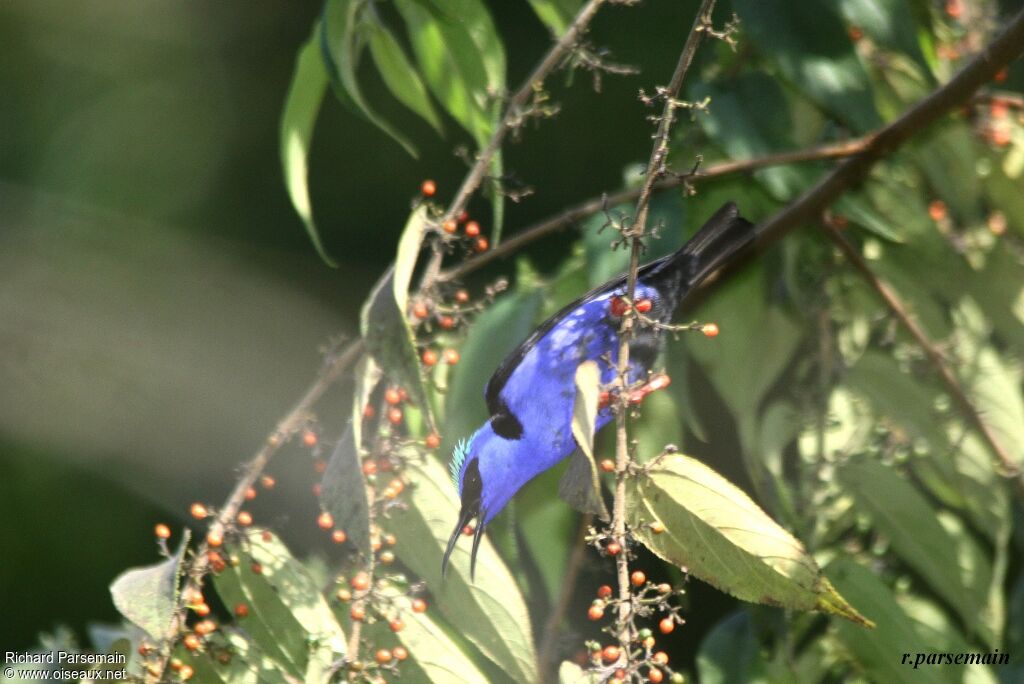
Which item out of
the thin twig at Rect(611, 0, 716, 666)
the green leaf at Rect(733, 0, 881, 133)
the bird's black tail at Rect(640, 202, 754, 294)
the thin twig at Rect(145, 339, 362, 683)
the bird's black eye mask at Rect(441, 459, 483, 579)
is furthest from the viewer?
the bird's black tail at Rect(640, 202, 754, 294)

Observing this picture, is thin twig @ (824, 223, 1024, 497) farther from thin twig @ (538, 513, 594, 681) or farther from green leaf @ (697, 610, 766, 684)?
thin twig @ (538, 513, 594, 681)

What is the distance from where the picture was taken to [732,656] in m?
2.40

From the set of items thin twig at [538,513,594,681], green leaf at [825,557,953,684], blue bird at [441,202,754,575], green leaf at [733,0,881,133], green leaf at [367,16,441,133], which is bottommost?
green leaf at [825,557,953,684]

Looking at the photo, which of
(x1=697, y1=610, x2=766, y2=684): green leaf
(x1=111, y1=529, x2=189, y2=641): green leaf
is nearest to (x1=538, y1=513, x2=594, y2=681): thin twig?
(x1=697, y1=610, x2=766, y2=684): green leaf

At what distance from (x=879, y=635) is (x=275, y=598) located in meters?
1.15

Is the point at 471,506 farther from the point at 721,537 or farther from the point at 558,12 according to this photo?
the point at 558,12

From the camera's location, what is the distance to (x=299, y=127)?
2.56 meters

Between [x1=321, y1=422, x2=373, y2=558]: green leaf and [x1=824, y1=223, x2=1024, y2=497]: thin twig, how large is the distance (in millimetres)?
1170

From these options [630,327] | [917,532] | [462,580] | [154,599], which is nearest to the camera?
[630,327]

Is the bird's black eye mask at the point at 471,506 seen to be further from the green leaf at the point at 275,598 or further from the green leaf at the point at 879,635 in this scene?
the green leaf at the point at 879,635

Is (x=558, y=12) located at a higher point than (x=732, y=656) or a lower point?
higher

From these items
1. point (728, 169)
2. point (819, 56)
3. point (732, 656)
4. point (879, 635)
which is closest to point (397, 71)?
point (728, 169)

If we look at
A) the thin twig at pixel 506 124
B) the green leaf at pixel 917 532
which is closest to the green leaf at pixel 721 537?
the thin twig at pixel 506 124

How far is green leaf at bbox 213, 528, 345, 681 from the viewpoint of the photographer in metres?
2.08
